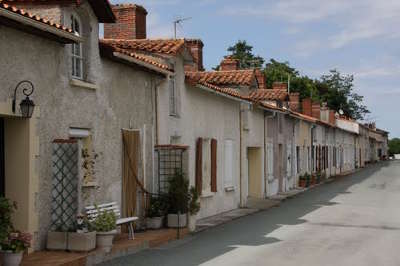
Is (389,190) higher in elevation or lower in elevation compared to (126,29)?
lower

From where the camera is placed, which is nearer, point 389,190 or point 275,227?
point 275,227

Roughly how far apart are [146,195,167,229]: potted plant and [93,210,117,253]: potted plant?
3102mm

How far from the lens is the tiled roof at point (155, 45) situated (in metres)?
16.6

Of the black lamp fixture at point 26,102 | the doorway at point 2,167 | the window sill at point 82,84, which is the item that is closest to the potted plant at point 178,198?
the window sill at point 82,84

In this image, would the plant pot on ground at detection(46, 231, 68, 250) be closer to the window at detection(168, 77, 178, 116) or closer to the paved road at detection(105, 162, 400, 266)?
the paved road at detection(105, 162, 400, 266)

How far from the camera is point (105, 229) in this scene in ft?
36.8

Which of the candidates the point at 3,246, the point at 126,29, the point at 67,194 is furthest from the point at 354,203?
the point at 3,246

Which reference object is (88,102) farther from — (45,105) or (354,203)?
(354,203)

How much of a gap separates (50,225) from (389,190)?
963 inches

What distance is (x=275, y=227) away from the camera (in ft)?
55.2

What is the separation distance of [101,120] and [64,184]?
2101 millimetres

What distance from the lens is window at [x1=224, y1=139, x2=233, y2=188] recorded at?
2166 cm

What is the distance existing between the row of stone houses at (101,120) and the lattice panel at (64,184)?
0.05 ft

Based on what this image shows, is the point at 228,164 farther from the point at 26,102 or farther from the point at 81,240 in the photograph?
the point at 26,102
